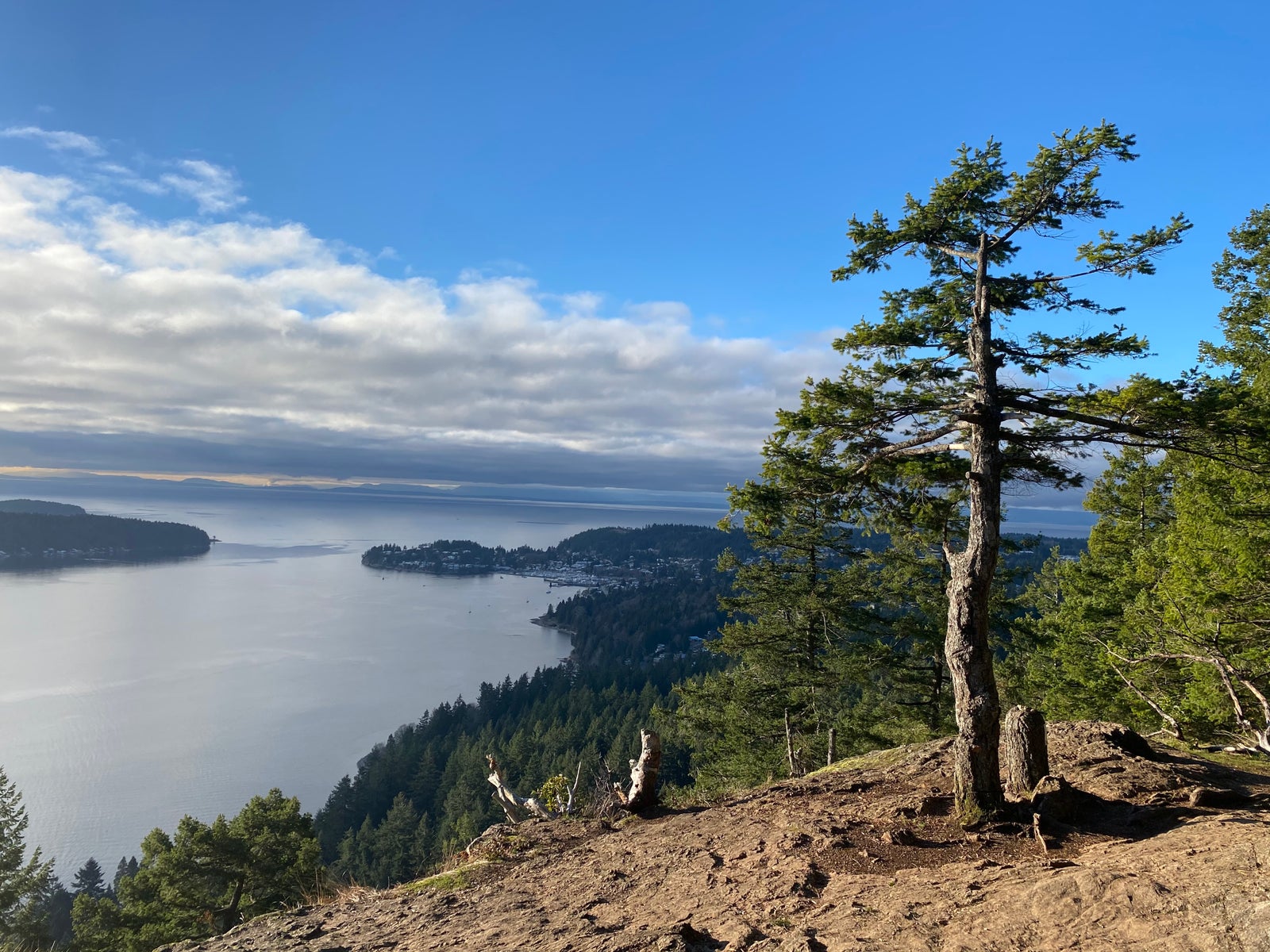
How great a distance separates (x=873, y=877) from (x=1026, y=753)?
2.30 metres

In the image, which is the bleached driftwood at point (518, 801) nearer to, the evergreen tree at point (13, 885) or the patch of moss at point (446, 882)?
the patch of moss at point (446, 882)

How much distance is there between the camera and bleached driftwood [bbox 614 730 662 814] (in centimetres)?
854

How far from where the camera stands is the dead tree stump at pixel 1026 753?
21.7ft

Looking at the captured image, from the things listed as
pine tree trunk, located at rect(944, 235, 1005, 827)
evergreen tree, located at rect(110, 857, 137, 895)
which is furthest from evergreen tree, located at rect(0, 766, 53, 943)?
pine tree trunk, located at rect(944, 235, 1005, 827)

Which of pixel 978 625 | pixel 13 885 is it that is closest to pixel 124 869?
A: pixel 13 885

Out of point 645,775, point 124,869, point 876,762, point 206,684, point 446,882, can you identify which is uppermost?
point 645,775

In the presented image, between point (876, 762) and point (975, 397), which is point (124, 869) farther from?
point (975, 397)

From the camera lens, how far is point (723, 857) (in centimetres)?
660

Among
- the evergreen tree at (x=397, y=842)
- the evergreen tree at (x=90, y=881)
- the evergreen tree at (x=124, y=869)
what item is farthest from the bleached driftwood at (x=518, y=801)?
the evergreen tree at (x=90, y=881)

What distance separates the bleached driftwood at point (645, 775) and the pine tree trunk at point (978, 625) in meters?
3.62

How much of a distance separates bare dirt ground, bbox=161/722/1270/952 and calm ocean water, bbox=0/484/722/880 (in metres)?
50.8

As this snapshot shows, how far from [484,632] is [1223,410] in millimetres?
124738

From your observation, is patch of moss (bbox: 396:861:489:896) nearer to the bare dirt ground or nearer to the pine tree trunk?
the bare dirt ground

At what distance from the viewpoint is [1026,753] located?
666 centimetres
